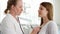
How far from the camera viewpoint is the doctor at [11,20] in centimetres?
95

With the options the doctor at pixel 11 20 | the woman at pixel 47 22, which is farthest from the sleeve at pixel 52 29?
the doctor at pixel 11 20

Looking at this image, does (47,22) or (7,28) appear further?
(47,22)

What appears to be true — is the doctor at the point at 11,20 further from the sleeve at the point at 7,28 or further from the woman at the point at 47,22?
the woman at the point at 47,22

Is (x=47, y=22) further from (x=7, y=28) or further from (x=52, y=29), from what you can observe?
(x=7, y=28)

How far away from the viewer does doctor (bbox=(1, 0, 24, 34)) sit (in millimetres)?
950

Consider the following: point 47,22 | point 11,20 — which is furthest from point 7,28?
point 47,22

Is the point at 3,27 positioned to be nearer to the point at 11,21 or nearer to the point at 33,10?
the point at 11,21

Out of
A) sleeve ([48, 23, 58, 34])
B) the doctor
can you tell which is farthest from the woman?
the doctor

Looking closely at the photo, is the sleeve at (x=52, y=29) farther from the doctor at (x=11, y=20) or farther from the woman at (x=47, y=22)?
the doctor at (x=11, y=20)

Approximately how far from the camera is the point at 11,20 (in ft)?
3.22

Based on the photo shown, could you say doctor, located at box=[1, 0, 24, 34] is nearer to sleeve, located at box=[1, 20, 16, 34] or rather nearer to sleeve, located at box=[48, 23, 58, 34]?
sleeve, located at box=[1, 20, 16, 34]

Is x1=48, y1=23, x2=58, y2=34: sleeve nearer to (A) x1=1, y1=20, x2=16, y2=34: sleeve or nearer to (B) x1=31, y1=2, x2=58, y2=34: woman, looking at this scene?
(B) x1=31, y1=2, x2=58, y2=34: woman

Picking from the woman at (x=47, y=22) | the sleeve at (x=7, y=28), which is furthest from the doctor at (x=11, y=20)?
the woman at (x=47, y=22)

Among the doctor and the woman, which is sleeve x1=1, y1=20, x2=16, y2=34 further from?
the woman
